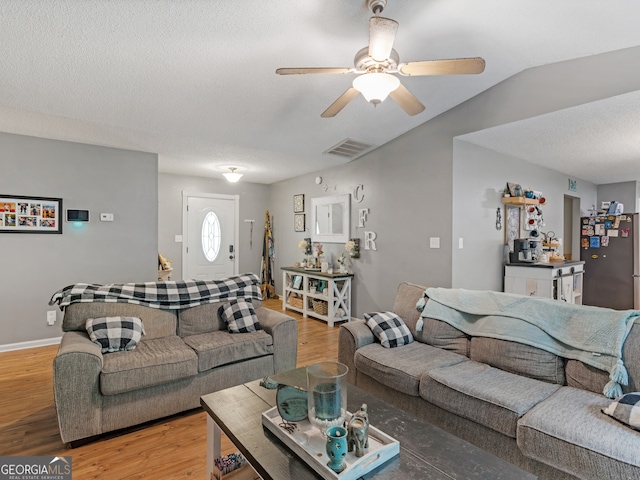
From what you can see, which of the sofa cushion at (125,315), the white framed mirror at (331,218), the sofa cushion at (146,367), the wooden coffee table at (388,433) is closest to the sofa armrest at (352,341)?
the wooden coffee table at (388,433)

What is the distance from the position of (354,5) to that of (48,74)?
2367 mm

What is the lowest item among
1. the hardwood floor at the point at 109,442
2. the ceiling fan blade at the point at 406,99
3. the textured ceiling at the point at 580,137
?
the hardwood floor at the point at 109,442

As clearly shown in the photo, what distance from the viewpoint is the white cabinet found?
3888 mm

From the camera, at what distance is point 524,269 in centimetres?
416

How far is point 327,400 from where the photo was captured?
54.6 inches

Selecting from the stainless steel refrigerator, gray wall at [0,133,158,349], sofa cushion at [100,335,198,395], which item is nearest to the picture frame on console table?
A: gray wall at [0,133,158,349]

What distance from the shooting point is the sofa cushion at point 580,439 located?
4.48 feet

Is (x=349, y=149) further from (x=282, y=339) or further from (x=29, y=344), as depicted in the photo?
(x=29, y=344)

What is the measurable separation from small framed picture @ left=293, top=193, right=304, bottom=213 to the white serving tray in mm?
4999

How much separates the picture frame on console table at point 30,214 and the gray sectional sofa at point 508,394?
12.0 ft

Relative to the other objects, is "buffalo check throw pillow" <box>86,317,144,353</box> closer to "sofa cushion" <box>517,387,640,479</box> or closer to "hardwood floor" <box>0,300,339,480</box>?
"hardwood floor" <box>0,300,339,480</box>

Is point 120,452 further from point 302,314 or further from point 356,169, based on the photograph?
point 356,169

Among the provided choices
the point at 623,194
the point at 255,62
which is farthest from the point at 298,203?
the point at 623,194

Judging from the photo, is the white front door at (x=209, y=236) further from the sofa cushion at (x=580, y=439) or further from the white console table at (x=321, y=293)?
the sofa cushion at (x=580, y=439)
